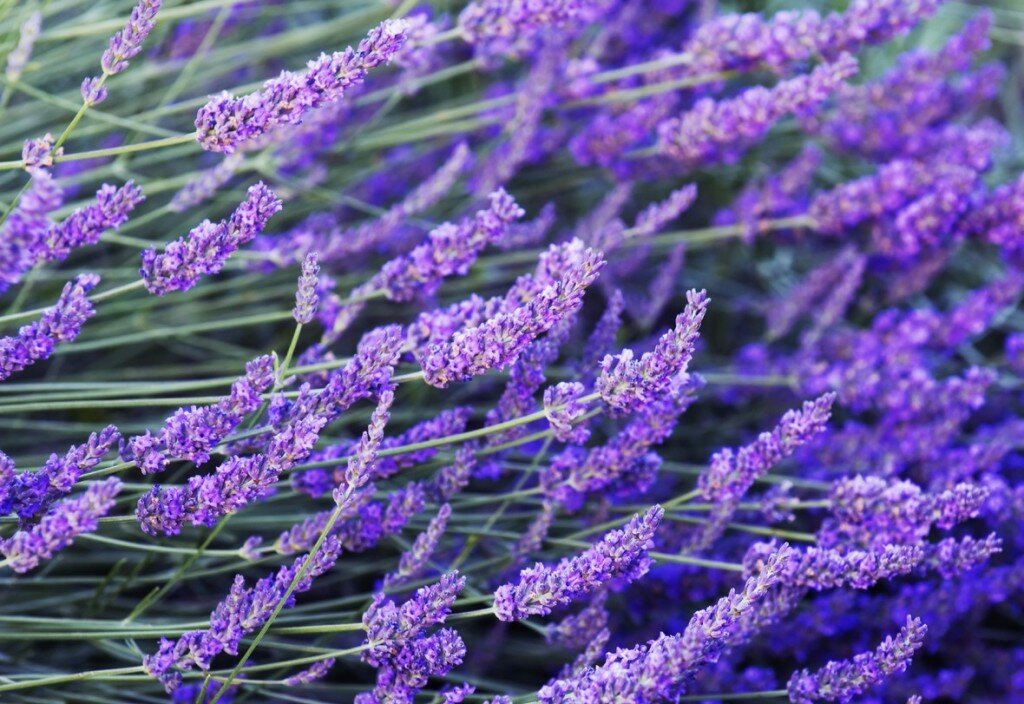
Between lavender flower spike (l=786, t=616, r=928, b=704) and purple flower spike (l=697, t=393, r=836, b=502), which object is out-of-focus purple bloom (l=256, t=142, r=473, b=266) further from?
lavender flower spike (l=786, t=616, r=928, b=704)

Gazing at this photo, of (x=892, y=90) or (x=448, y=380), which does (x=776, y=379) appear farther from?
(x=448, y=380)

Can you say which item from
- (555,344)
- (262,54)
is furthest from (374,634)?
(262,54)

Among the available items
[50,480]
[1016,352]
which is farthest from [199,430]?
[1016,352]

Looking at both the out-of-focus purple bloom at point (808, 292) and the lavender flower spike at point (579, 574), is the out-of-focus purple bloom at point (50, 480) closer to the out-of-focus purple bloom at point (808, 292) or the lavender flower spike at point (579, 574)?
the lavender flower spike at point (579, 574)

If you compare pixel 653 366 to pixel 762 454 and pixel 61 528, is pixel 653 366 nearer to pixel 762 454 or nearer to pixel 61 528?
pixel 762 454

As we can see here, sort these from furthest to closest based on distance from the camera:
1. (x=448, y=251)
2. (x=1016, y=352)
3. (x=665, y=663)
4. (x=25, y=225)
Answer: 1. (x=1016, y=352)
2. (x=448, y=251)
3. (x=665, y=663)
4. (x=25, y=225)

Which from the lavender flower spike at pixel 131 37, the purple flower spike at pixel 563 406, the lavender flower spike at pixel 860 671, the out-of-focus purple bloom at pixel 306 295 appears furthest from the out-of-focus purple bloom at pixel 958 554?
the lavender flower spike at pixel 131 37
